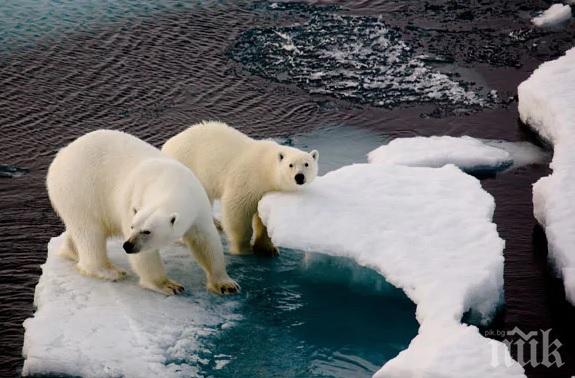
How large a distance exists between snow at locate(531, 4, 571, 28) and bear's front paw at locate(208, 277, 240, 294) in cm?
832

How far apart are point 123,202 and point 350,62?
6.02 metres

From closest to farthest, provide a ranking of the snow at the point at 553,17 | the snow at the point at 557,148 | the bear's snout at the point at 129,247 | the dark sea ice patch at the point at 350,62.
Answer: the bear's snout at the point at 129,247
the snow at the point at 557,148
the dark sea ice patch at the point at 350,62
the snow at the point at 553,17

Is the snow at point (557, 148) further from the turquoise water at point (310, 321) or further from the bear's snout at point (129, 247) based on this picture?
the bear's snout at point (129, 247)

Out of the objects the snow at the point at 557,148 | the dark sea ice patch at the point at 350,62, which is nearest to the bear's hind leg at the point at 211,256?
the snow at the point at 557,148

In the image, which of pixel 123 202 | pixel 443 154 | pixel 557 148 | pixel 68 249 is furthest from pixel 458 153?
pixel 68 249

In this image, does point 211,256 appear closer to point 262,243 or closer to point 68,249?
point 262,243

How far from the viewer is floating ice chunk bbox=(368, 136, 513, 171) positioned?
31.7 ft

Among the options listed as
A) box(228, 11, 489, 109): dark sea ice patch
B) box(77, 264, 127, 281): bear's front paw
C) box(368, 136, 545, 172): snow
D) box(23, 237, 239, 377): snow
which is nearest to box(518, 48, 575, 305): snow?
box(368, 136, 545, 172): snow

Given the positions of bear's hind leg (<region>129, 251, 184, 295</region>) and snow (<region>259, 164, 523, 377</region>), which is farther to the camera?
bear's hind leg (<region>129, 251, 184, 295</region>)

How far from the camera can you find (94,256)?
24.1 feet

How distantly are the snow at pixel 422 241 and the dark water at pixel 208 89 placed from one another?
59 centimetres

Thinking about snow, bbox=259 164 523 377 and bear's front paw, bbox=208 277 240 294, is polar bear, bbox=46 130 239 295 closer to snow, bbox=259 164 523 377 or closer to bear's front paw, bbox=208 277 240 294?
bear's front paw, bbox=208 277 240 294

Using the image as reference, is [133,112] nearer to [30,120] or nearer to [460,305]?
[30,120]

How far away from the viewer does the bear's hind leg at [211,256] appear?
7.15 metres
